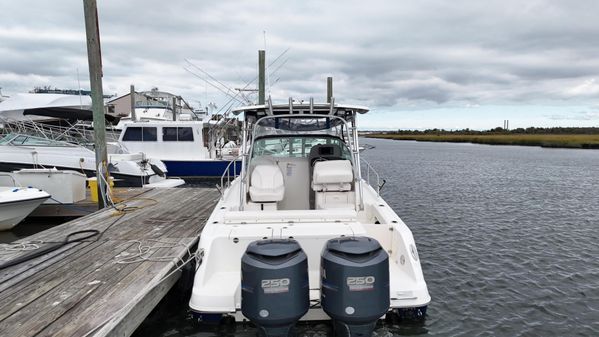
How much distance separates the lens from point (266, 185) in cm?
491

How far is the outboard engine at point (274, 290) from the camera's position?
2832 millimetres

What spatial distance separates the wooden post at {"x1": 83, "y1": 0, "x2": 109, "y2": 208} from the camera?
695cm

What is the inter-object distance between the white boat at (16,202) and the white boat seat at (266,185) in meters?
4.95

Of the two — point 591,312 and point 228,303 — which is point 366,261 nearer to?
point 228,303

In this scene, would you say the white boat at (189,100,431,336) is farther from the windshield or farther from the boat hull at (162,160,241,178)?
the boat hull at (162,160,241,178)

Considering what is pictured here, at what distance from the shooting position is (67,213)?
28.1ft

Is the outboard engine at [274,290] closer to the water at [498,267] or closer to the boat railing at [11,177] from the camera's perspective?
the water at [498,267]

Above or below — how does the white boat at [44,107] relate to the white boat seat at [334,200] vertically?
above

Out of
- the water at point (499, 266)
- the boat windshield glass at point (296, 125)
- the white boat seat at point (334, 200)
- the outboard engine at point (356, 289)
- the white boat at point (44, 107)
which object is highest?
the white boat at point (44, 107)

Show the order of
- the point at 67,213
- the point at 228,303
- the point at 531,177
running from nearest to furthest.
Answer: the point at 228,303
the point at 67,213
the point at 531,177

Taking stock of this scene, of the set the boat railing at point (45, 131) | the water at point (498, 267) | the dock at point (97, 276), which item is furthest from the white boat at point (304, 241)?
the boat railing at point (45, 131)

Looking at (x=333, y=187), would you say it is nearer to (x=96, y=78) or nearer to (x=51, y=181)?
(x=96, y=78)

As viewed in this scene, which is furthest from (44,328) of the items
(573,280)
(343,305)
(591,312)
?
(573,280)

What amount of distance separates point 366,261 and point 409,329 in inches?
71.3
